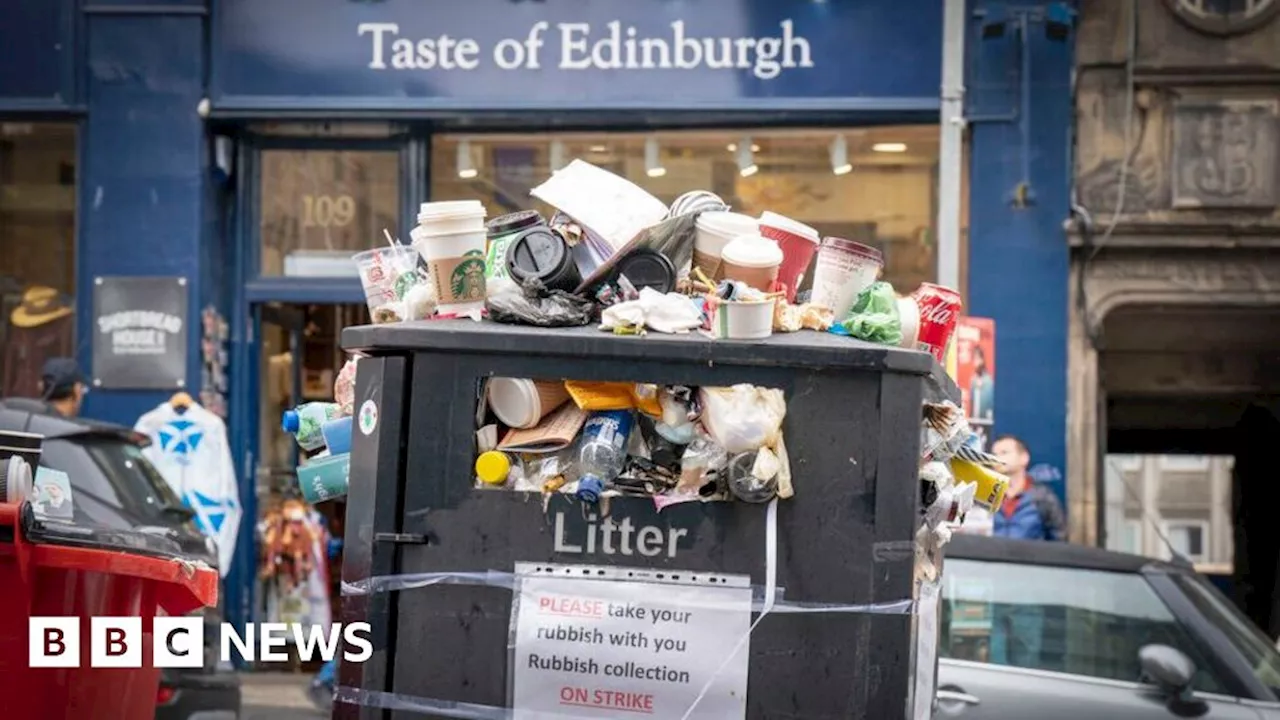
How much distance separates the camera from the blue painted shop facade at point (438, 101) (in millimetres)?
12391

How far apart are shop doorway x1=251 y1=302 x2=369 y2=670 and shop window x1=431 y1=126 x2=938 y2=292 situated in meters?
1.33

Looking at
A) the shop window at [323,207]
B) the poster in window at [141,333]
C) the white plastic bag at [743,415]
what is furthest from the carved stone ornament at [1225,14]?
the white plastic bag at [743,415]

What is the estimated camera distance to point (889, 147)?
12.7 meters

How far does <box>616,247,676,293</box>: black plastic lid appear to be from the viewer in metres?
3.95

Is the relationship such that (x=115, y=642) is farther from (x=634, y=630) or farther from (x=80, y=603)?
(x=634, y=630)

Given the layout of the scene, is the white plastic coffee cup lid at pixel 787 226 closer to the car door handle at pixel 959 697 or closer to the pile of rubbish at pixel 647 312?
the pile of rubbish at pixel 647 312

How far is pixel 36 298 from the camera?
1301 cm

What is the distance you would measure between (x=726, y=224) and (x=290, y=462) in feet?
31.3

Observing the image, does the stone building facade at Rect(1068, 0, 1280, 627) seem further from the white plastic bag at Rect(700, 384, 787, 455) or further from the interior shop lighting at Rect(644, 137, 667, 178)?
the white plastic bag at Rect(700, 384, 787, 455)

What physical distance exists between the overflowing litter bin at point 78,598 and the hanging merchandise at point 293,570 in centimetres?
704

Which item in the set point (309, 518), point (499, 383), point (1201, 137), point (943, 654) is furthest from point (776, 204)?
point (499, 383)

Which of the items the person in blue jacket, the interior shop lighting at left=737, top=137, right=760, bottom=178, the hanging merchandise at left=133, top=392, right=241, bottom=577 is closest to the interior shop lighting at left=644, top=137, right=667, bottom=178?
the interior shop lighting at left=737, top=137, right=760, bottom=178

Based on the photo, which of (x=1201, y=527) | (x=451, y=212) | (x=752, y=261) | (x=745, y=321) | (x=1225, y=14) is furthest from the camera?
(x=1201, y=527)

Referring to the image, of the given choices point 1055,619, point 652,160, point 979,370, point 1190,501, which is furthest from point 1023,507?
point 1190,501
